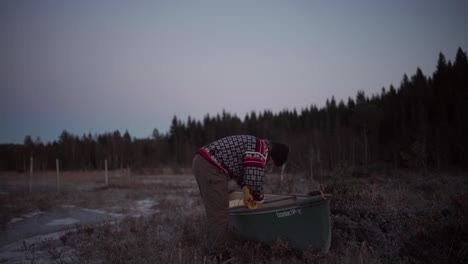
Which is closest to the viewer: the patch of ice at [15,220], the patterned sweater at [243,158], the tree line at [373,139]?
the patterned sweater at [243,158]

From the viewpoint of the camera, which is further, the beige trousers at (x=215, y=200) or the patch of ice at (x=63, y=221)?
the patch of ice at (x=63, y=221)

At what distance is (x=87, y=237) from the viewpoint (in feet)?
24.2

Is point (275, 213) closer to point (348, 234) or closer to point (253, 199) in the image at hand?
point (253, 199)

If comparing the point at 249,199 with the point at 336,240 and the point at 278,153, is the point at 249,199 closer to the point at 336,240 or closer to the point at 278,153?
the point at 278,153

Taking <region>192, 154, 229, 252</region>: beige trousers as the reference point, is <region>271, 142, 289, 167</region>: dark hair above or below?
above

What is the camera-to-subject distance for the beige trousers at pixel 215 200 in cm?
492

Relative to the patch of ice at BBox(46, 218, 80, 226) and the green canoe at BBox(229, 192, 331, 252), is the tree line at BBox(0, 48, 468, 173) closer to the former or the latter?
the patch of ice at BBox(46, 218, 80, 226)

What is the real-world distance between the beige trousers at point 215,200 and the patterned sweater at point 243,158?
0.38 ft

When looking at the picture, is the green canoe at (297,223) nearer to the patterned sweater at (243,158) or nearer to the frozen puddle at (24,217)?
the patterned sweater at (243,158)

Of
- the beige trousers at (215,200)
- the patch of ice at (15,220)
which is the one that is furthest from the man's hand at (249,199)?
the patch of ice at (15,220)

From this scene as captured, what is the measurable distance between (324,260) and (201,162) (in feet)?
7.25

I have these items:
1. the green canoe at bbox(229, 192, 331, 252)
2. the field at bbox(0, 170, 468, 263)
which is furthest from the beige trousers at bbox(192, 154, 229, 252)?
the green canoe at bbox(229, 192, 331, 252)

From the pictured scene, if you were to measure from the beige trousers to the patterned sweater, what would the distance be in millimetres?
117

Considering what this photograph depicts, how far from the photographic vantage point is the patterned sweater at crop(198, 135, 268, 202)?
468 cm
